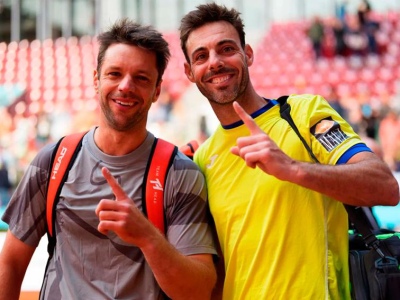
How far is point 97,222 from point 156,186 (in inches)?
9.5

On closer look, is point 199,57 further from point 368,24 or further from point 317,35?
point 368,24

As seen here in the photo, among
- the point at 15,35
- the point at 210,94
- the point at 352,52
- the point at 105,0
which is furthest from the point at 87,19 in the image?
the point at 210,94

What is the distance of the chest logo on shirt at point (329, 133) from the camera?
70.5 inches

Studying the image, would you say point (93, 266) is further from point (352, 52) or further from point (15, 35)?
point (15, 35)

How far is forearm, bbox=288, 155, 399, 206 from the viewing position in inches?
65.0

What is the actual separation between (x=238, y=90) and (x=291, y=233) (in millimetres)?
585

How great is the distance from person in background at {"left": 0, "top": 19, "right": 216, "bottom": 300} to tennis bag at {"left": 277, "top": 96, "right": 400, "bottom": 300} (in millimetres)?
471

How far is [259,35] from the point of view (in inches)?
626

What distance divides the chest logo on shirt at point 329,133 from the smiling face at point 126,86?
0.62 m

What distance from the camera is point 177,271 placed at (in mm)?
1662

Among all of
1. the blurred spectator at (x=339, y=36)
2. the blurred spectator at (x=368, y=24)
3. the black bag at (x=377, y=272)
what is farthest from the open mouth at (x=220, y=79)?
the blurred spectator at (x=368, y=24)

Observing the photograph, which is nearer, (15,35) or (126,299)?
(126,299)

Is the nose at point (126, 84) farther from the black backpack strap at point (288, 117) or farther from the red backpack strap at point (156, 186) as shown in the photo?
the black backpack strap at point (288, 117)

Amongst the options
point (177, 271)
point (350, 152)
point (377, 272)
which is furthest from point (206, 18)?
point (377, 272)
